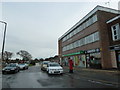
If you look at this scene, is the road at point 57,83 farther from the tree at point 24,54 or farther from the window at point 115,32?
the tree at point 24,54

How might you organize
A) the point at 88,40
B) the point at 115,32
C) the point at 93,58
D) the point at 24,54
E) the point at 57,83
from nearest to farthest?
1. the point at 57,83
2. the point at 115,32
3. the point at 93,58
4. the point at 88,40
5. the point at 24,54

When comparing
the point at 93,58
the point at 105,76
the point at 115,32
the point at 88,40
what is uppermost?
the point at 115,32

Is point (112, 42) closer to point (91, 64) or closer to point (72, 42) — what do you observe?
point (91, 64)

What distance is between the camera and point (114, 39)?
62.4 ft

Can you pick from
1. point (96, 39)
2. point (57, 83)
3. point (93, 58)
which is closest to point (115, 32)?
point (96, 39)

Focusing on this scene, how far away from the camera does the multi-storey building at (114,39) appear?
18250 mm

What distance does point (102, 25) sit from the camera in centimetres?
2108

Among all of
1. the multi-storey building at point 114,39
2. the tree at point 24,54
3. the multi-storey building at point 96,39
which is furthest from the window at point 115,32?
the tree at point 24,54

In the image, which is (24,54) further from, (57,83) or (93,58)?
(57,83)

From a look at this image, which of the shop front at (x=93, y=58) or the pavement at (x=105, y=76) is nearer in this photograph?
the pavement at (x=105, y=76)

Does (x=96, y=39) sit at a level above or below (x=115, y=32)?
below

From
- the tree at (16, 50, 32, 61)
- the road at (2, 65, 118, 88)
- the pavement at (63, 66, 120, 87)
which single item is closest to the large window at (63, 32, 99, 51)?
the pavement at (63, 66, 120, 87)

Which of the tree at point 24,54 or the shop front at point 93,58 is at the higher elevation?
the tree at point 24,54

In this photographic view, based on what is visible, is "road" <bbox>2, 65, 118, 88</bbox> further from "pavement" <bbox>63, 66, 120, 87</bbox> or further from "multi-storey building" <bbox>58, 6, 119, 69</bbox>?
"multi-storey building" <bbox>58, 6, 119, 69</bbox>
